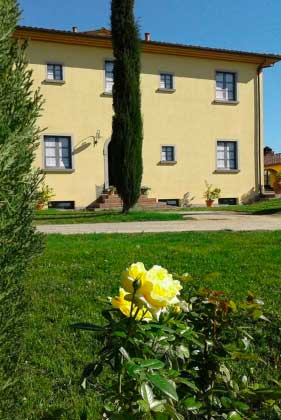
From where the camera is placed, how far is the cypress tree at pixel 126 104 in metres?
16.8

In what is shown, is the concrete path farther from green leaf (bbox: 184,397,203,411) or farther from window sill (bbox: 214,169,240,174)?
window sill (bbox: 214,169,240,174)

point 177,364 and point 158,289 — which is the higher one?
point 158,289

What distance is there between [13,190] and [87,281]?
→ 11.4ft

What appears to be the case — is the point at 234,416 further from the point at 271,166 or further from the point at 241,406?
the point at 271,166

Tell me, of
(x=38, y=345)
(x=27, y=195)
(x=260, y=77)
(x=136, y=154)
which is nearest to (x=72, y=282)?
(x=38, y=345)

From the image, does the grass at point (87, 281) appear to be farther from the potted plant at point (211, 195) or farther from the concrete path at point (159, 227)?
the potted plant at point (211, 195)

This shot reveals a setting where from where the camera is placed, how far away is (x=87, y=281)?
544cm

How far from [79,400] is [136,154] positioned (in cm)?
1479

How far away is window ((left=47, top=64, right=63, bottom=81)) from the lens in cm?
2081

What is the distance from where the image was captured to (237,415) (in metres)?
1.65

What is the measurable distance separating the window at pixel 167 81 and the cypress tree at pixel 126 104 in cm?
591

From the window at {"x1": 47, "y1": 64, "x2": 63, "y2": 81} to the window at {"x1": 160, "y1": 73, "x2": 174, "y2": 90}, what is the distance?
486 centimetres

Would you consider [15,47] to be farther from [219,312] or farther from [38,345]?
[38,345]

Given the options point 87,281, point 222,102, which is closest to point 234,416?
point 87,281
